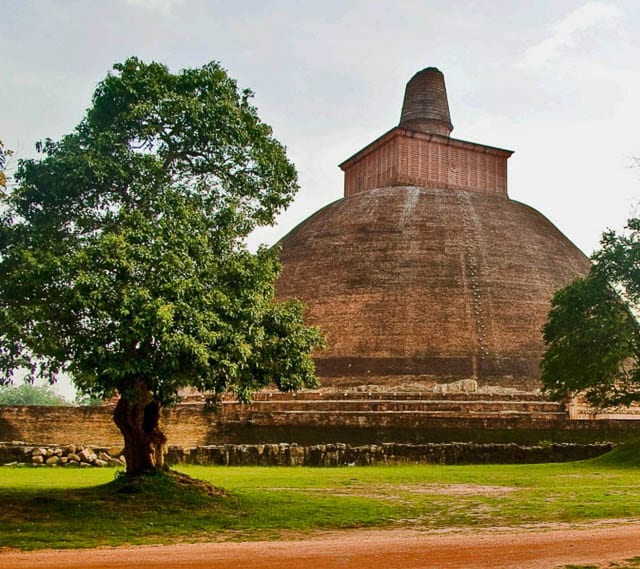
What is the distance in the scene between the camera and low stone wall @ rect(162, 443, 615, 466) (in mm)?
20188

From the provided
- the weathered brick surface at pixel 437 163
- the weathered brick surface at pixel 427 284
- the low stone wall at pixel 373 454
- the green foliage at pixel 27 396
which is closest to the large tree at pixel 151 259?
the low stone wall at pixel 373 454

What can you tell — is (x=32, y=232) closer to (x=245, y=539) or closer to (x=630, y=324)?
(x=245, y=539)

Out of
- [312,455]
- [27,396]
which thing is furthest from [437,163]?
[27,396]

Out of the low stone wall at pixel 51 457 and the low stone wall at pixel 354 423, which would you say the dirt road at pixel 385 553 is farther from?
the low stone wall at pixel 354 423

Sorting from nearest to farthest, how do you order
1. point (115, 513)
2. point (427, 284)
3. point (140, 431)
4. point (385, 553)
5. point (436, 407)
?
point (385, 553) → point (115, 513) → point (140, 431) → point (436, 407) → point (427, 284)

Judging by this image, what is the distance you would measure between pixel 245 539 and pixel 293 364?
11.9ft

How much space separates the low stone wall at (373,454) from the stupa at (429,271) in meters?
6.39

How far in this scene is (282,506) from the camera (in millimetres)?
10852

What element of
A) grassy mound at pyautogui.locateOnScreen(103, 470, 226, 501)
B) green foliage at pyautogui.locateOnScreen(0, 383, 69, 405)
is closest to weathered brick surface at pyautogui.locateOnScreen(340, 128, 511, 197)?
grassy mound at pyautogui.locateOnScreen(103, 470, 226, 501)

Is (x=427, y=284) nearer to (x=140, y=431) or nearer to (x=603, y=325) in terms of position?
(x=603, y=325)

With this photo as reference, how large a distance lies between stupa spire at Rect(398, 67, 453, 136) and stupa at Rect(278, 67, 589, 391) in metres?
1.59

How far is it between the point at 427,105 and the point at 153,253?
31348mm

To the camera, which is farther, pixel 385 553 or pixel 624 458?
pixel 624 458

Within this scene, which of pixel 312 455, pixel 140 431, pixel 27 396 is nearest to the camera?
pixel 140 431
